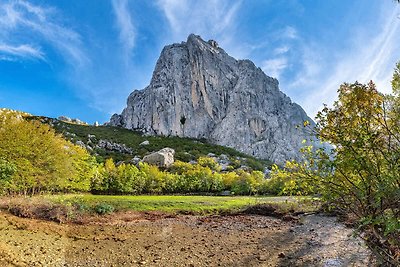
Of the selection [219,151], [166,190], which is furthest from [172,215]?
[219,151]

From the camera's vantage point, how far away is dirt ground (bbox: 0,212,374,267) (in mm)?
14352

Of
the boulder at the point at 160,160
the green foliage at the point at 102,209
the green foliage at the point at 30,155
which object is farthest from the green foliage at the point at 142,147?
the green foliage at the point at 102,209

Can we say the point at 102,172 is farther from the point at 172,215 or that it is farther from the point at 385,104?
the point at 385,104

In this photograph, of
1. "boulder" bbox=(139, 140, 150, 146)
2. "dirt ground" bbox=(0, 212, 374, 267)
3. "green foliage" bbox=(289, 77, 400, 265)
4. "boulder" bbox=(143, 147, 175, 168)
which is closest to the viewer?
"green foliage" bbox=(289, 77, 400, 265)

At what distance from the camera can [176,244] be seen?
18156 millimetres

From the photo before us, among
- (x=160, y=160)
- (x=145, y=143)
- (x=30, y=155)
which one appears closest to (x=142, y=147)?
(x=145, y=143)

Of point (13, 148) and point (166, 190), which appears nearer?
point (13, 148)

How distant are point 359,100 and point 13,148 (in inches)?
1231

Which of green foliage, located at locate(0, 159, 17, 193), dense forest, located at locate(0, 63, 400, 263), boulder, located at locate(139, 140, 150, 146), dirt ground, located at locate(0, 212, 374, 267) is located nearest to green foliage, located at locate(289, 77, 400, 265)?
dense forest, located at locate(0, 63, 400, 263)

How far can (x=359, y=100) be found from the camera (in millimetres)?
8250

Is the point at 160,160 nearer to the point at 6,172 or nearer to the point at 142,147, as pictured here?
the point at 142,147

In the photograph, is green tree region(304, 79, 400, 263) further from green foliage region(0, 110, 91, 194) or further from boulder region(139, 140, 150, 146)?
boulder region(139, 140, 150, 146)

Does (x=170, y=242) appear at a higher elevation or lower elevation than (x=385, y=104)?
lower

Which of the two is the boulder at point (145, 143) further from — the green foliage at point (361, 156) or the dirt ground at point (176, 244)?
the green foliage at point (361, 156)
